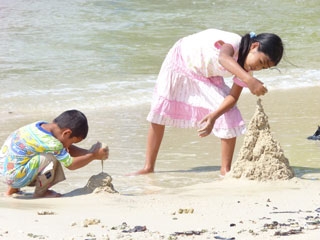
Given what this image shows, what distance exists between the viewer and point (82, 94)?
955cm

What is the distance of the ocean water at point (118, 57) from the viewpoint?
7.06 m

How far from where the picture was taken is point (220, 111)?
17.6 feet

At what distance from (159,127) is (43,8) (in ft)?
32.2

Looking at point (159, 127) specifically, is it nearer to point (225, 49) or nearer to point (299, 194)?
point (225, 49)

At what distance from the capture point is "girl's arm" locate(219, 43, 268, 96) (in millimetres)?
4859

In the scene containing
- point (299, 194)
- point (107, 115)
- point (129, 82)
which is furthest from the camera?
point (129, 82)

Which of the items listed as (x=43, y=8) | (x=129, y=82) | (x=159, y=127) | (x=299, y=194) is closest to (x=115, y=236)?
(x=299, y=194)

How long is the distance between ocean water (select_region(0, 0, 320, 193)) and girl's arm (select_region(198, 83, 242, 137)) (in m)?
0.52

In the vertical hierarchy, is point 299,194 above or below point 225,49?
below

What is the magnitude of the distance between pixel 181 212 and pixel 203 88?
174 centimetres

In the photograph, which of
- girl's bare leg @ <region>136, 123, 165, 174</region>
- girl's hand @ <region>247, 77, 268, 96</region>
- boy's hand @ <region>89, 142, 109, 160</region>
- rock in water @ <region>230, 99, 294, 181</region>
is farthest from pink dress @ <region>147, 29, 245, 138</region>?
boy's hand @ <region>89, 142, 109, 160</region>

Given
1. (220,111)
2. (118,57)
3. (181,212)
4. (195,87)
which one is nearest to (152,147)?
(195,87)

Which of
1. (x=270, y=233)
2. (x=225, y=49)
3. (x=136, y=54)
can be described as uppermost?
(x=225, y=49)

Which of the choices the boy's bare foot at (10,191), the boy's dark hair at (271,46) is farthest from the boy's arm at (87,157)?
the boy's dark hair at (271,46)
